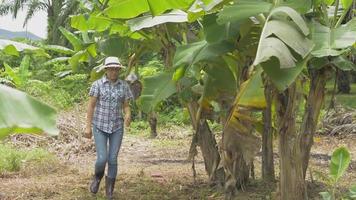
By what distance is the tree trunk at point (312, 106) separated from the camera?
5.25 meters

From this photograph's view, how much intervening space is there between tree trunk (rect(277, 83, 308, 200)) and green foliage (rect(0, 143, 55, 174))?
15.2 feet

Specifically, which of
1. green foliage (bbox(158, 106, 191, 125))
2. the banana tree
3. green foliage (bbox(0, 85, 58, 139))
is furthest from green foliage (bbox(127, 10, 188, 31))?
green foliage (bbox(158, 106, 191, 125))

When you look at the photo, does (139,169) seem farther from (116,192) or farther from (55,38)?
(55,38)

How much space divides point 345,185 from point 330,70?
102 inches

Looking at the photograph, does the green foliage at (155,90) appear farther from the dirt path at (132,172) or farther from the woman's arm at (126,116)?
the dirt path at (132,172)

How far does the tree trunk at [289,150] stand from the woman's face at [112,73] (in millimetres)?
2094

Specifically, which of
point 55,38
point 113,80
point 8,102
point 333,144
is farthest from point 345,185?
point 55,38

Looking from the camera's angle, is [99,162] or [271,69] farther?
[99,162]

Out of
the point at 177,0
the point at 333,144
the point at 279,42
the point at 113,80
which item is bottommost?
the point at 333,144

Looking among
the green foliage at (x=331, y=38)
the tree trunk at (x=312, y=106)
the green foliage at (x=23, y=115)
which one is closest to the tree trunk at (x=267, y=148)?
the tree trunk at (x=312, y=106)

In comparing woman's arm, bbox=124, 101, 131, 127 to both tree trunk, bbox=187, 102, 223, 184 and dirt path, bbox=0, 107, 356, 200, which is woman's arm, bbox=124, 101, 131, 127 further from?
dirt path, bbox=0, 107, 356, 200

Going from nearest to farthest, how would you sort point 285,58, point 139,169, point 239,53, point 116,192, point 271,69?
point 285,58 < point 271,69 < point 239,53 < point 116,192 < point 139,169

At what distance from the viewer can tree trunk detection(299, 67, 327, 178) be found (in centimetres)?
525

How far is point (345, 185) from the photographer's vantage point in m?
7.29
